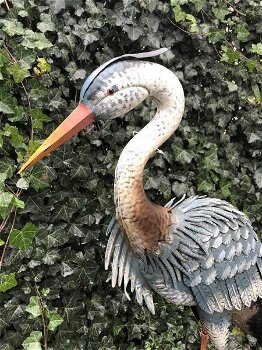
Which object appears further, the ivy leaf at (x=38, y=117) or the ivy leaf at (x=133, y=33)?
the ivy leaf at (x=133, y=33)

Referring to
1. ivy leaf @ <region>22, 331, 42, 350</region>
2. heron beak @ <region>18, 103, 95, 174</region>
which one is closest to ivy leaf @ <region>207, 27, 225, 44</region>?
heron beak @ <region>18, 103, 95, 174</region>

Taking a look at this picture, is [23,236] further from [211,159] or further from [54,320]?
[211,159]

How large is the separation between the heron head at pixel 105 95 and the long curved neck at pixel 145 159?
0.13ft

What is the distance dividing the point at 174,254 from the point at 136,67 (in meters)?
0.58

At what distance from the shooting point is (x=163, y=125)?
1.41 metres

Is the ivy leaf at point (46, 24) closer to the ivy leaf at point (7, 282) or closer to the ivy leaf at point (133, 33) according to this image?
the ivy leaf at point (133, 33)

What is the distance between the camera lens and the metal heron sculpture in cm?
131

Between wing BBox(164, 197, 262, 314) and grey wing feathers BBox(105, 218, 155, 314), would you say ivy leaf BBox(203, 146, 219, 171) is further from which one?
grey wing feathers BBox(105, 218, 155, 314)

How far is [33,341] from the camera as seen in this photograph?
1.82 m

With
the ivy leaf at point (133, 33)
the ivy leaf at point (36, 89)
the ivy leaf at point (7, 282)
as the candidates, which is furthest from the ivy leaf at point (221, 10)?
the ivy leaf at point (7, 282)

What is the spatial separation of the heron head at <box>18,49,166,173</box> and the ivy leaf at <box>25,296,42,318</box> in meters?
0.70

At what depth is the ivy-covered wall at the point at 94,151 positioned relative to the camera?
5.69 feet

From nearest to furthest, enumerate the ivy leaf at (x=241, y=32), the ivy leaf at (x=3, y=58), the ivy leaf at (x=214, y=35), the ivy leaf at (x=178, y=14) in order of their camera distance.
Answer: the ivy leaf at (x=3, y=58)
the ivy leaf at (x=178, y=14)
the ivy leaf at (x=214, y=35)
the ivy leaf at (x=241, y=32)

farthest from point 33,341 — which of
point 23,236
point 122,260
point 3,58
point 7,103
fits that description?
point 3,58
